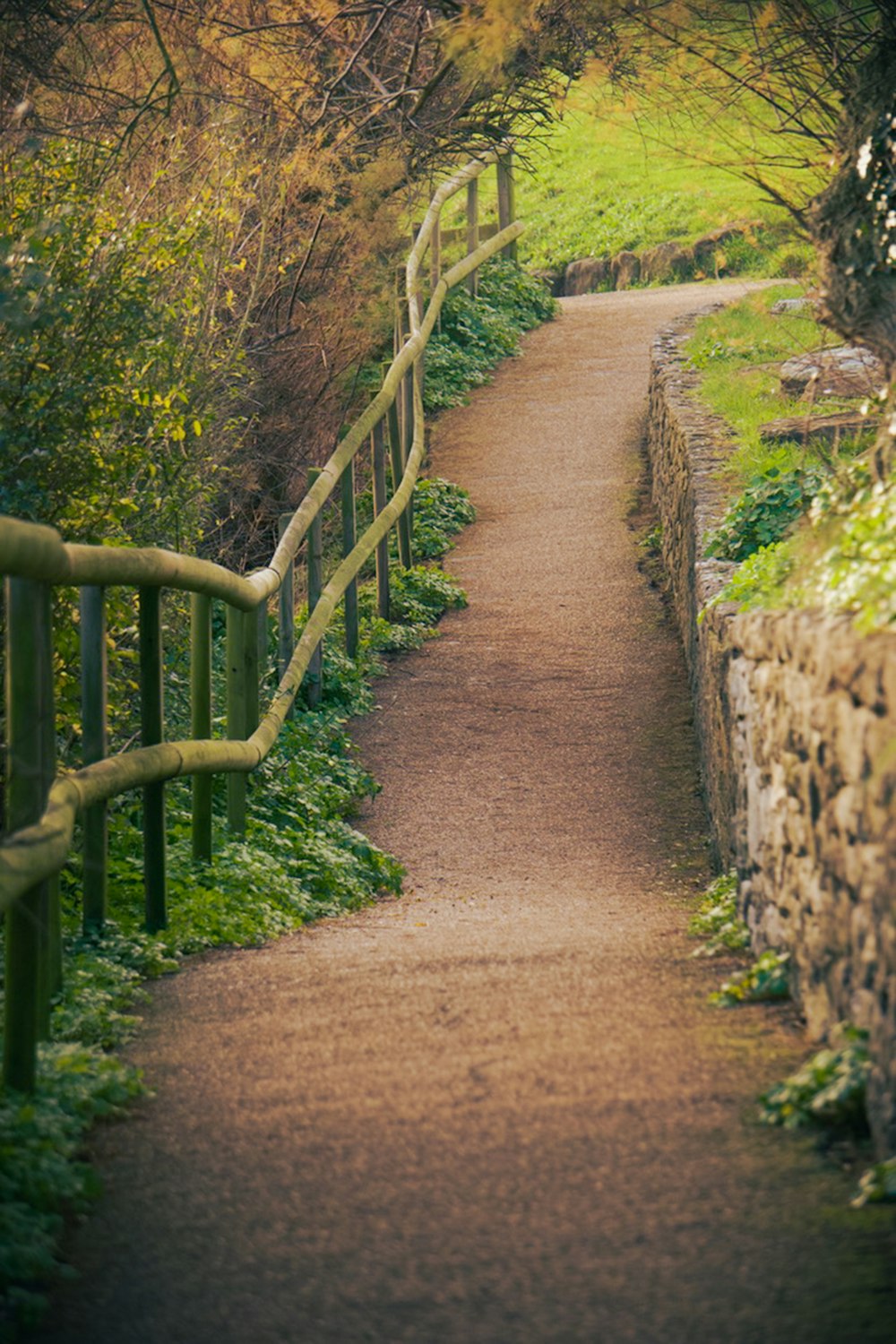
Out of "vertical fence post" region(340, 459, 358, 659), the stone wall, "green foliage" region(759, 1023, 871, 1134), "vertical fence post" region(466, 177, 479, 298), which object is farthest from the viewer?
"vertical fence post" region(466, 177, 479, 298)

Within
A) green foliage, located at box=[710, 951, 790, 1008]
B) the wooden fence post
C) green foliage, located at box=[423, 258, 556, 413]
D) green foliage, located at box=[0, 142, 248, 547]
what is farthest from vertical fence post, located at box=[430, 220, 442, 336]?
green foliage, located at box=[710, 951, 790, 1008]

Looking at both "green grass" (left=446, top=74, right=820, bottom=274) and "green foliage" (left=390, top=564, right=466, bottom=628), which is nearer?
"green foliage" (left=390, top=564, right=466, bottom=628)

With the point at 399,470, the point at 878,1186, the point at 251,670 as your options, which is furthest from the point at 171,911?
the point at 399,470

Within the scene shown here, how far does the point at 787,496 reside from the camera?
698 centimetres

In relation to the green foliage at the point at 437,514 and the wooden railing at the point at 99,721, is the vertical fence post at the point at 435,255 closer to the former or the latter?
the green foliage at the point at 437,514

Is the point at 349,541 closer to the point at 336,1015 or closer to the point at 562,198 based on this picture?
the point at 336,1015

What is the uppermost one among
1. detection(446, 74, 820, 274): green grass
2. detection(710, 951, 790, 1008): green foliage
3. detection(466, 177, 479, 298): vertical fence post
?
detection(446, 74, 820, 274): green grass

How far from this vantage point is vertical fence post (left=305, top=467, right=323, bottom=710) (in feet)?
27.6

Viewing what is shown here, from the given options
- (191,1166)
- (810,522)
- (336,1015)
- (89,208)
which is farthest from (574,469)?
(191,1166)

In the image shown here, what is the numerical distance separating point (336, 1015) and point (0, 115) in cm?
537

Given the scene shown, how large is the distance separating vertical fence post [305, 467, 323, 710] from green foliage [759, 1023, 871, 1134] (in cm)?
570

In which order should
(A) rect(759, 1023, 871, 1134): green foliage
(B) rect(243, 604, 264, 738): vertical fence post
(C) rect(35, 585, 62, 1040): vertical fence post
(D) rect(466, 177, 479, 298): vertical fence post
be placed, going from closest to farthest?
(A) rect(759, 1023, 871, 1134): green foliage → (C) rect(35, 585, 62, 1040): vertical fence post → (B) rect(243, 604, 264, 738): vertical fence post → (D) rect(466, 177, 479, 298): vertical fence post

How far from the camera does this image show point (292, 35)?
10430 mm

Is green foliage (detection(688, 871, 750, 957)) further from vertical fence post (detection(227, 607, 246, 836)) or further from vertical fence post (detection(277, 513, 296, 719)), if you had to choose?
vertical fence post (detection(277, 513, 296, 719))
